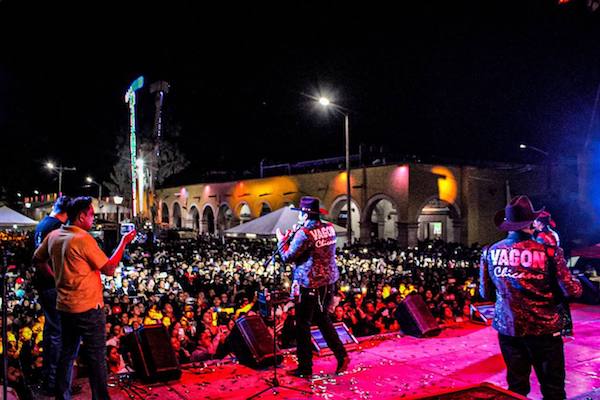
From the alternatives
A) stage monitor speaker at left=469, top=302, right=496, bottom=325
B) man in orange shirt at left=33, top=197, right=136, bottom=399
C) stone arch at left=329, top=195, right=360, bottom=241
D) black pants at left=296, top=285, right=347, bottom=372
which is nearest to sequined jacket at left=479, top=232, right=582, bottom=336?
black pants at left=296, top=285, right=347, bottom=372

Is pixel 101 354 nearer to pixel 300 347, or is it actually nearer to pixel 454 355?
pixel 300 347

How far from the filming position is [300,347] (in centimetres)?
507

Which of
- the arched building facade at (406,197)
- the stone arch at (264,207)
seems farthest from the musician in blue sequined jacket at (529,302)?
the stone arch at (264,207)

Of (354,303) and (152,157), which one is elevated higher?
(152,157)

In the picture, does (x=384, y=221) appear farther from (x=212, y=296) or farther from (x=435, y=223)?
(x=212, y=296)

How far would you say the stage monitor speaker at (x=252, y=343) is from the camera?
5363 mm

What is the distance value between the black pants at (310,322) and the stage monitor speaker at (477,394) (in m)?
2.20

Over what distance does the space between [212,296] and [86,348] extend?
7.15 metres

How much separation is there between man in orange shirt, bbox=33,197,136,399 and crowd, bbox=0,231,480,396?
1154 mm

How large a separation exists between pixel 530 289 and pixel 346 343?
3072 millimetres

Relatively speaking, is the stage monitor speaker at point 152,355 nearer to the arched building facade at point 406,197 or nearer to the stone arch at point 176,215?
the arched building facade at point 406,197

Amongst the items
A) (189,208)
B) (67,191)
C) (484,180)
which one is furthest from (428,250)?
(67,191)

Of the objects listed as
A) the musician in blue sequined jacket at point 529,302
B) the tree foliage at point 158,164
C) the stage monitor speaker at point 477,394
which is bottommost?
the stage monitor speaker at point 477,394

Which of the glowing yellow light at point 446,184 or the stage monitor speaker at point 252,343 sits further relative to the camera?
the glowing yellow light at point 446,184
